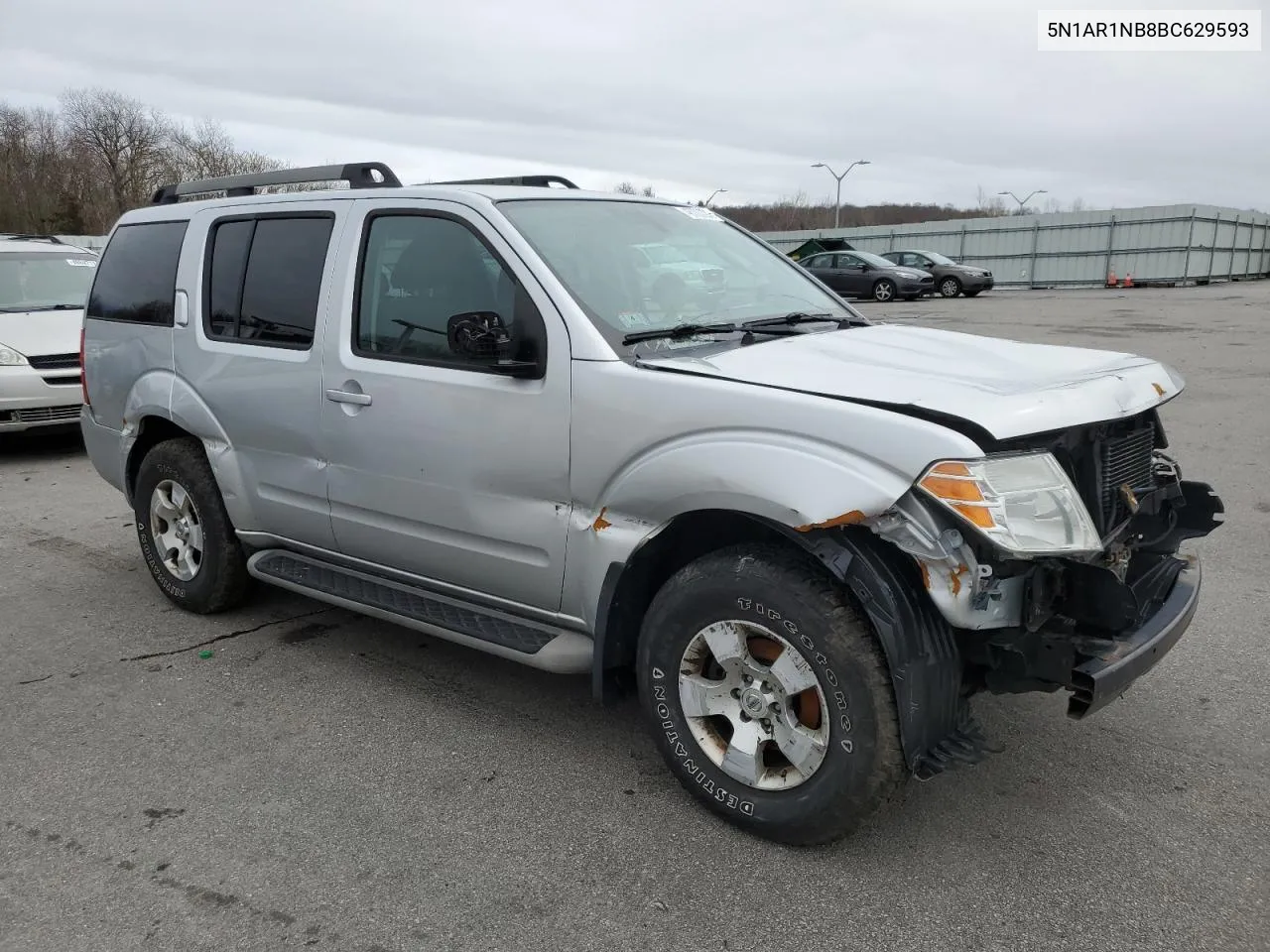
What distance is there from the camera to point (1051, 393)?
278 cm

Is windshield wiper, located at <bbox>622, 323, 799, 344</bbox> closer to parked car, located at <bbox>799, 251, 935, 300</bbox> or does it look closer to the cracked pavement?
the cracked pavement

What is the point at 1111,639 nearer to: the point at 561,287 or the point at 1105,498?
the point at 1105,498

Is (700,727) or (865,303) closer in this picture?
(700,727)

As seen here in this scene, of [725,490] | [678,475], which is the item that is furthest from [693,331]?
[725,490]

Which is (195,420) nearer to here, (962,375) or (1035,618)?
(962,375)

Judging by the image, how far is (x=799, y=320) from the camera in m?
3.74

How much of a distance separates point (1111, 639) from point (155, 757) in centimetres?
312

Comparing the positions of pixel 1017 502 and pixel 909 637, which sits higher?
pixel 1017 502

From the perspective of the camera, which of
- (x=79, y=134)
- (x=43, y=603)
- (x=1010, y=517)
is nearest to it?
A: (x=1010, y=517)

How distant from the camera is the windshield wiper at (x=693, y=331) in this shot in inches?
130

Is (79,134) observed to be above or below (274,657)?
above

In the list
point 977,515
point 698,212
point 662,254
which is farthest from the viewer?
point 698,212

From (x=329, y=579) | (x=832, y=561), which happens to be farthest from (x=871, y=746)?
(x=329, y=579)

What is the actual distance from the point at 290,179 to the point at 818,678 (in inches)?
130
